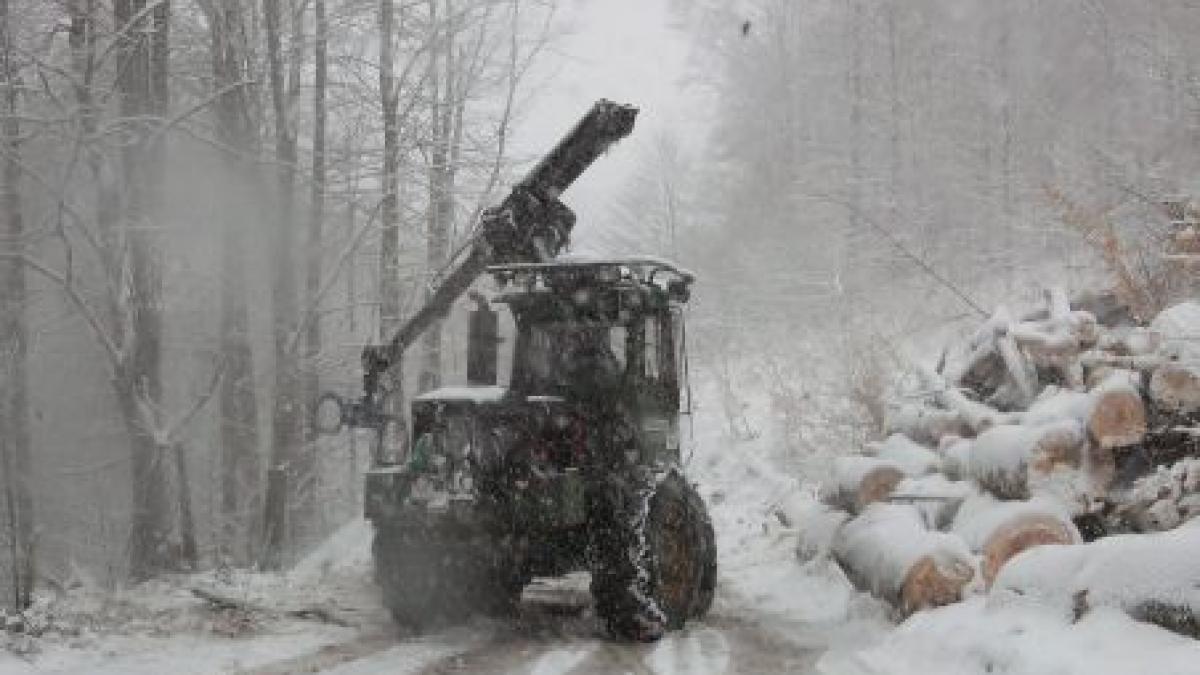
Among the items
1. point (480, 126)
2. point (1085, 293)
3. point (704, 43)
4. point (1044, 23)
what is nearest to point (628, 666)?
point (1085, 293)

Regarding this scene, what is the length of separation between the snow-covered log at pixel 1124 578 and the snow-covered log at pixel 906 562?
1212 millimetres

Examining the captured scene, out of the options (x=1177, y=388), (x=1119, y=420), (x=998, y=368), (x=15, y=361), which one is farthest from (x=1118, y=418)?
(x=15, y=361)

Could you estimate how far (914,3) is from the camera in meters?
37.1

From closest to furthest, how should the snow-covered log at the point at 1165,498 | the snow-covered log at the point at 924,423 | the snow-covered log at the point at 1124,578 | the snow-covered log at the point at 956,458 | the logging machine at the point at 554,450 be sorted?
the snow-covered log at the point at 1124,578 → the snow-covered log at the point at 1165,498 → the logging machine at the point at 554,450 → the snow-covered log at the point at 956,458 → the snow-covered log at the point at 924,423

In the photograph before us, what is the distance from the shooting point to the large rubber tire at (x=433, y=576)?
9938 millimetres

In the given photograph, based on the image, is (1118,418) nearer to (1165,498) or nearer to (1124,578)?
(1165,498)

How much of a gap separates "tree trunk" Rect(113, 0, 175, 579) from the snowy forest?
0.13 feet

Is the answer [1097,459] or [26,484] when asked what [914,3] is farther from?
[1097,459]

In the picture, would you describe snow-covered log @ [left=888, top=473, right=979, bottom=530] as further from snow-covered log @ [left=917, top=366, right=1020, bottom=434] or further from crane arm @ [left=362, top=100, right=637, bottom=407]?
crane arm @ [left=362, top=100, right=637, bottom=407]

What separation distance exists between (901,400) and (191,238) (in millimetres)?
10685

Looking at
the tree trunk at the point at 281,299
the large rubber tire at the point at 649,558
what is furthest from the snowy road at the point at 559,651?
the tree trunk at the point at 281,299

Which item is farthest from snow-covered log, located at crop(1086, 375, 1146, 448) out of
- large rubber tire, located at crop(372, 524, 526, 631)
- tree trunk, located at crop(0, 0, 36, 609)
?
tree trunk, located at crop(0, 0, 36, 609)

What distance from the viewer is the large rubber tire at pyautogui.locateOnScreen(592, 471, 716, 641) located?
920 cm

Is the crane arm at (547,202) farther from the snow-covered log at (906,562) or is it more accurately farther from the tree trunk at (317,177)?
the tree trunk at (317,177)
